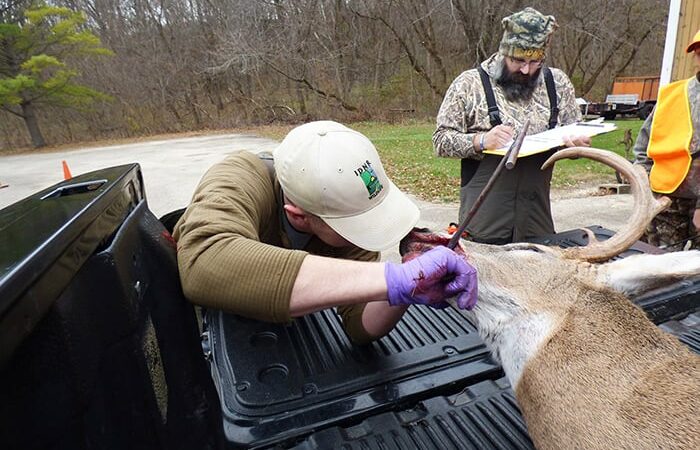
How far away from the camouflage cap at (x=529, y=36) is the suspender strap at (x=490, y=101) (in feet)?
0.74

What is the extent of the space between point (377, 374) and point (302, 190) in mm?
762

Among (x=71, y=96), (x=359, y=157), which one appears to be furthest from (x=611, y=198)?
(x=71, y=96)

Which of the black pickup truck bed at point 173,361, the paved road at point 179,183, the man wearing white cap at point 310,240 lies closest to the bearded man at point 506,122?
the black pickup truck bed at point 173,361

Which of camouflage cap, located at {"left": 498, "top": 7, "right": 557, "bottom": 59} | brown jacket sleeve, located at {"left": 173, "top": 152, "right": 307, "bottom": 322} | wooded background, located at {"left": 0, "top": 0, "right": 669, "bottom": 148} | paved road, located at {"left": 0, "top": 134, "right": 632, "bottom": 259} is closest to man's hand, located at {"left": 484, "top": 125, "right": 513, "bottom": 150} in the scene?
camouflage cap, located at {"left": 498, "top": 7, "right": 557, "bottom": 59}

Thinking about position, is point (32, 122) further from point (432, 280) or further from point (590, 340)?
point (590, 340)

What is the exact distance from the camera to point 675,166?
142 inches

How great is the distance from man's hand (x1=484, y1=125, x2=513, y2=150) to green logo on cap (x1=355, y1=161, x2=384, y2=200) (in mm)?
1511

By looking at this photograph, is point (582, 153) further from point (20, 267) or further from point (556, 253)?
point (20, 267)

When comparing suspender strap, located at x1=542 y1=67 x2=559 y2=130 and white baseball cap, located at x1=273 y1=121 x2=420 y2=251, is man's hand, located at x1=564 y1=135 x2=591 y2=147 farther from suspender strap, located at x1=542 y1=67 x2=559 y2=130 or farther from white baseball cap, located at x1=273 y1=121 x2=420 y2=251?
white baseball cap, located at x1=273 y1=121 x2=420 y2=251

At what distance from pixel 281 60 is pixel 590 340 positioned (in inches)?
1221

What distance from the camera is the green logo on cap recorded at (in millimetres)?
1813

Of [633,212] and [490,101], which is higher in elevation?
[490,101]

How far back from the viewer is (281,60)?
99.0 feet

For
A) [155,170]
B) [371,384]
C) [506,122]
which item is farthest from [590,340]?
[155,170]
